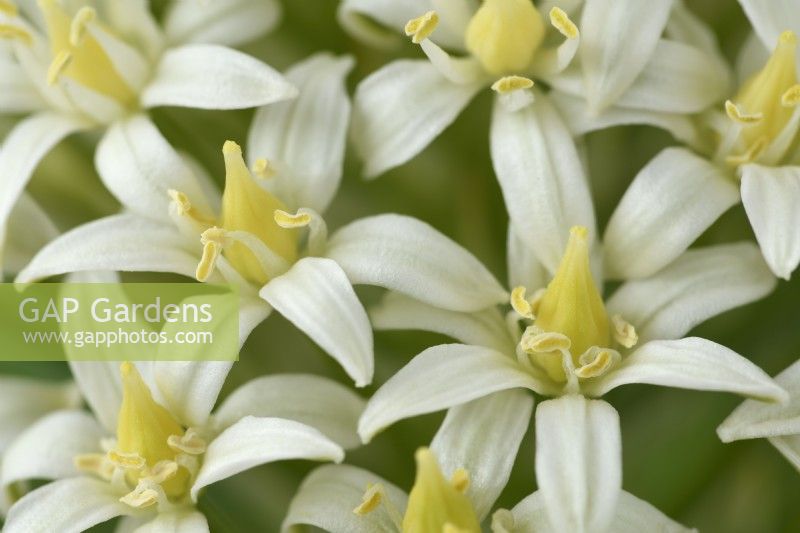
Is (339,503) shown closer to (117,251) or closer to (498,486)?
(498,486)

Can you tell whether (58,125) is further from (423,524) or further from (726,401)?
(726,401)

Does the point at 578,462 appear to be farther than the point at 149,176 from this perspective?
No

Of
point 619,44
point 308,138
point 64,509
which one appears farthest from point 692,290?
point 64,509

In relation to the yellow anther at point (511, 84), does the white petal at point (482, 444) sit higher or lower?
lower

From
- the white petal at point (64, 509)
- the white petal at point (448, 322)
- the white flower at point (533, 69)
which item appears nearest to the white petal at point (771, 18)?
the white flower at point (533, 69)

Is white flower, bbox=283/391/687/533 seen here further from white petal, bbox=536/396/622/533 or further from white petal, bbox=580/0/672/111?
white petal, bbox=580/0/672/111

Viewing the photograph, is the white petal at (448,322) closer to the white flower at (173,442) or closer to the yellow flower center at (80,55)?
the white flower at (173,442)

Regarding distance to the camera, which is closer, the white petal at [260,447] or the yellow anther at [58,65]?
the white petal at [260,447]
